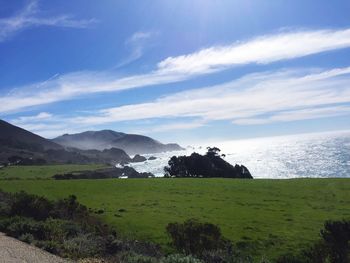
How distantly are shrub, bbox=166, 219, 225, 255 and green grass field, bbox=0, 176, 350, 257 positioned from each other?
17.8 ft

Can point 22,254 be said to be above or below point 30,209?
below

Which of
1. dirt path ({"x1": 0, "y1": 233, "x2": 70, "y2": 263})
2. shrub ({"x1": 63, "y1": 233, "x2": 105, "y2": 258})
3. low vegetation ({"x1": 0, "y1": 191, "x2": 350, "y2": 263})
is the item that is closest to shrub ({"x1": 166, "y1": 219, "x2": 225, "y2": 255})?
low vegetation ({"x1": 0, "y1": 191, "x2": 350, "y2": 263})

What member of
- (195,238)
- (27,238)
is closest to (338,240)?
(195,238)

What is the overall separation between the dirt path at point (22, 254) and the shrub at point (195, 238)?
7753mm

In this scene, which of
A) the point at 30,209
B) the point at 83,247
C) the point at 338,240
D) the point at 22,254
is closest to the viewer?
the point at 22,254

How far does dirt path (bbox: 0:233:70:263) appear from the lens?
1596cm

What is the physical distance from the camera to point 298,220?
35.3 metres

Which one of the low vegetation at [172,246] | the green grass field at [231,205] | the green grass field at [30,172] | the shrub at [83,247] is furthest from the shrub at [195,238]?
the green grass field at [30,172]

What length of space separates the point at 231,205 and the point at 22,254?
28968mm

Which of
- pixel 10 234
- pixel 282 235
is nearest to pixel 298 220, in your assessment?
pixel 282 235

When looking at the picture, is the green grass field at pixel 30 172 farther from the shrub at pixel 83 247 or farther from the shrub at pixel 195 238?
the shrub at pixel 83 247

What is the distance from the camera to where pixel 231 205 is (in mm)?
43344

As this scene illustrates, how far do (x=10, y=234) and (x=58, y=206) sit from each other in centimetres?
1217

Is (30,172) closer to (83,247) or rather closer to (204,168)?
(204,168)
